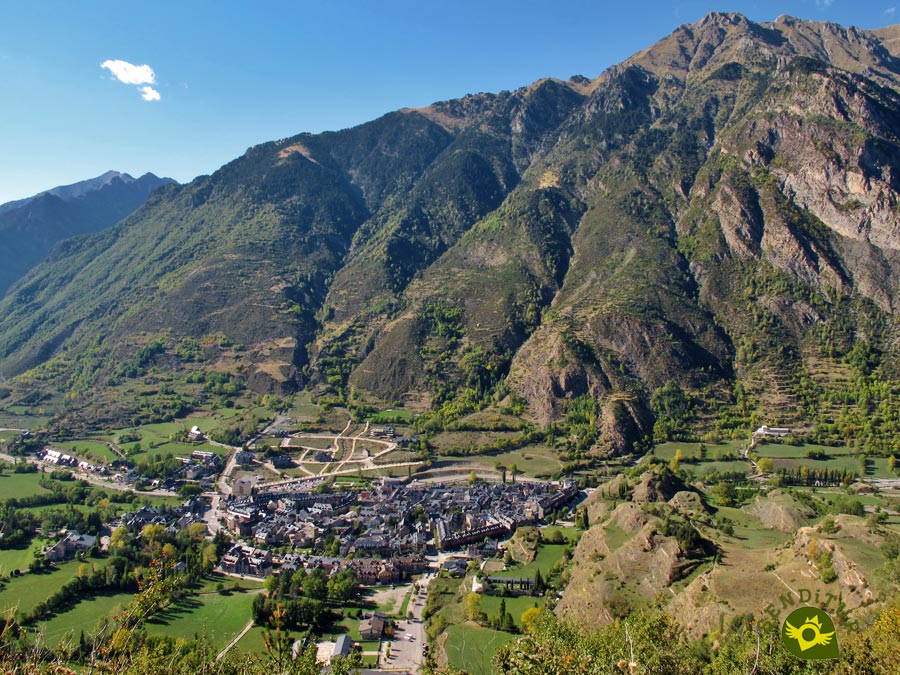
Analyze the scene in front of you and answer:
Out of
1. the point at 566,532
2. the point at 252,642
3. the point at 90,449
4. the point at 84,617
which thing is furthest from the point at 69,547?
the point at 566,532

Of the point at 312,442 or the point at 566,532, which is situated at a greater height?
the point at 312,442

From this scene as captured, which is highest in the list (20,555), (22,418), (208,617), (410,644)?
(22,418)

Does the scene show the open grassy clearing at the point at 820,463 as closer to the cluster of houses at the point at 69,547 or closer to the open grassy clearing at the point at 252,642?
the open grassy clearing at the point at 252,642

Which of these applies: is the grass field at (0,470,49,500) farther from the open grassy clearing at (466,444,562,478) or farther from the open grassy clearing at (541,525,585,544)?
the open grassy clearing at (541,525,585,544)

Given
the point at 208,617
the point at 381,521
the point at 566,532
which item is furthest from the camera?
the point at 381,521

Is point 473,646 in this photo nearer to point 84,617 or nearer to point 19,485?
point 84,617

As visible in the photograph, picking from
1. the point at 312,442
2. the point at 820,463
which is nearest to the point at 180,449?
the point at 312,442

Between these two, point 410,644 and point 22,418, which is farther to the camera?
point 22,418

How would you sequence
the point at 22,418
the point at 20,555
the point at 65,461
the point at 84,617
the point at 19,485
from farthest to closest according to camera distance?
the point at 22,418, the point at 65,461, the point at 19,485, the point at 20,555, the point at 84,617
